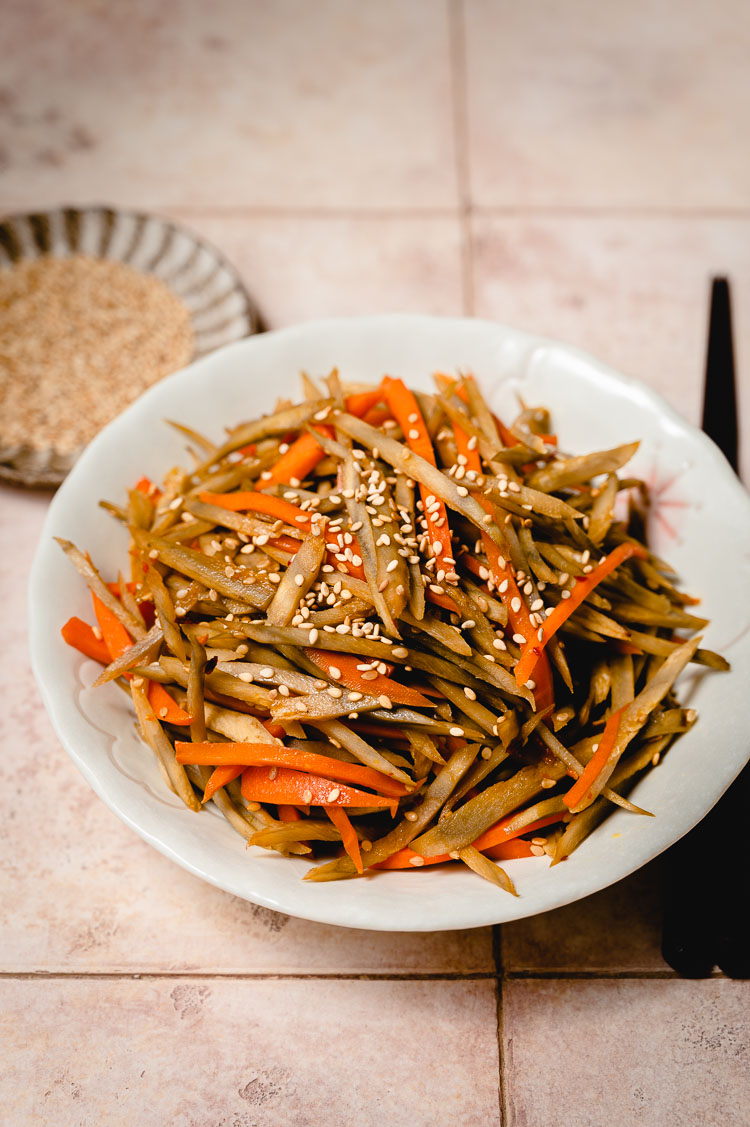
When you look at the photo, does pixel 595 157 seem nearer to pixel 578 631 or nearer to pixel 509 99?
pixel 509 99

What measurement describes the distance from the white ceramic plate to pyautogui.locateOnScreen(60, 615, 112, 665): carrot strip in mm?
18

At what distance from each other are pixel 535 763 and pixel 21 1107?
2.73 ft

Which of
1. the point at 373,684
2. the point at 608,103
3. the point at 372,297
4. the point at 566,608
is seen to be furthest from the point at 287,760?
the point at 608,103

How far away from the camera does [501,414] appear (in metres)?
1.63

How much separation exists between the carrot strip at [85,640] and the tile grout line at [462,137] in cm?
127

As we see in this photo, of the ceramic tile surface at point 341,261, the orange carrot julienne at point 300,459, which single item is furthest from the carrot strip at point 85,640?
the ceramic tile surface at point 341,261

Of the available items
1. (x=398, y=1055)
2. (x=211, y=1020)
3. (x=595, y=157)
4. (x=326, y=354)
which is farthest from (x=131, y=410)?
(x=595, y=157)

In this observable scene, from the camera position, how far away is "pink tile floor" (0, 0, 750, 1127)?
128cm

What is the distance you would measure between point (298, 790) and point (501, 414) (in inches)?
30.8

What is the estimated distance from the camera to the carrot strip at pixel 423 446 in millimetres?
1248

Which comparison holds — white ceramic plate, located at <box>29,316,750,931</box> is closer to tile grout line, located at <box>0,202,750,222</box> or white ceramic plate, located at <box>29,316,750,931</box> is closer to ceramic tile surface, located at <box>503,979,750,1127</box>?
ceramic tile surface, located at <box>503,979,750,1127</box>

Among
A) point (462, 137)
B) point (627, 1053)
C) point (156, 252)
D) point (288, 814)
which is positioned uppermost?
point (462, 137)

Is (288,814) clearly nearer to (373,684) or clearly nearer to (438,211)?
(373,684)

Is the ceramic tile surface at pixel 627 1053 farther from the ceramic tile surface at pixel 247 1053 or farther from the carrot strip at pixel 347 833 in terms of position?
the carrot strip at pixel 347 833
